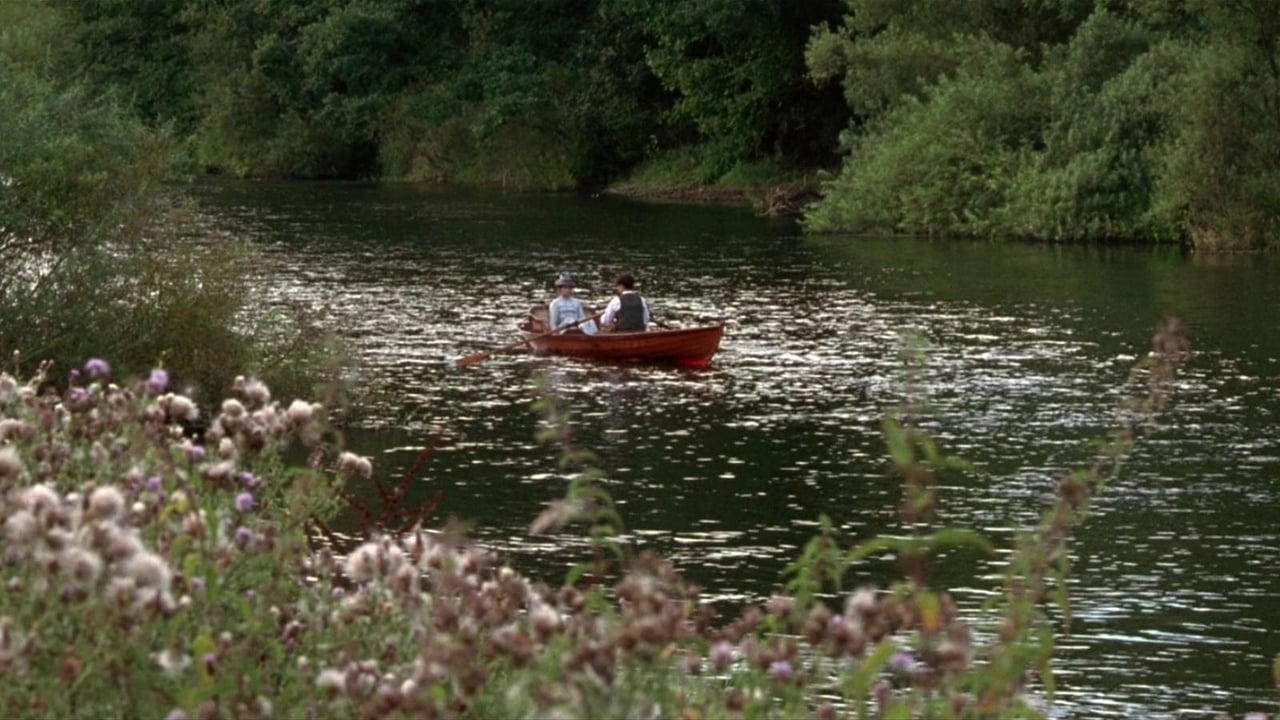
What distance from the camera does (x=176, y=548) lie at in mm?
5543

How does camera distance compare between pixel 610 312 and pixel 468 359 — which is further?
pixel 610 312

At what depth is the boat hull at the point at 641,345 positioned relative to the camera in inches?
1139

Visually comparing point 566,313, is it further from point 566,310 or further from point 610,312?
point 610,312

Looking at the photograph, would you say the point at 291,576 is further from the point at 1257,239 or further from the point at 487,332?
the point at 1257,239

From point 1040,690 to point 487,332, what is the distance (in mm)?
19678

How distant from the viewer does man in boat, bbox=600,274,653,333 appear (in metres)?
30.2

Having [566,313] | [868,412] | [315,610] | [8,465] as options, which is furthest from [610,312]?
[8,465]

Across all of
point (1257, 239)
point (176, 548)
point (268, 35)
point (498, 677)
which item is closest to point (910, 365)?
point (498, 677)

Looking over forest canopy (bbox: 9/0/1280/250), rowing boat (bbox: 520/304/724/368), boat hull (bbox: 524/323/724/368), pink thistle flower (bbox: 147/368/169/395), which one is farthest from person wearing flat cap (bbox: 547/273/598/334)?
pink thistle flower (bbox: 147/368/169/395)

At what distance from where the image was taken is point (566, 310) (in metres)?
30.9

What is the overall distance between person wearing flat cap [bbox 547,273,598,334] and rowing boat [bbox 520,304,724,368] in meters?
0.27

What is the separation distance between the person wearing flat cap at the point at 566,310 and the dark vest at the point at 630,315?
1.78ft

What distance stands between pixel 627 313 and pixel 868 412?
5.69 meters

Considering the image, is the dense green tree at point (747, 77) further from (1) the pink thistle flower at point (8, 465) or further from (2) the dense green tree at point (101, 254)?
(1) the pink thistle flower at point (8, 465)
